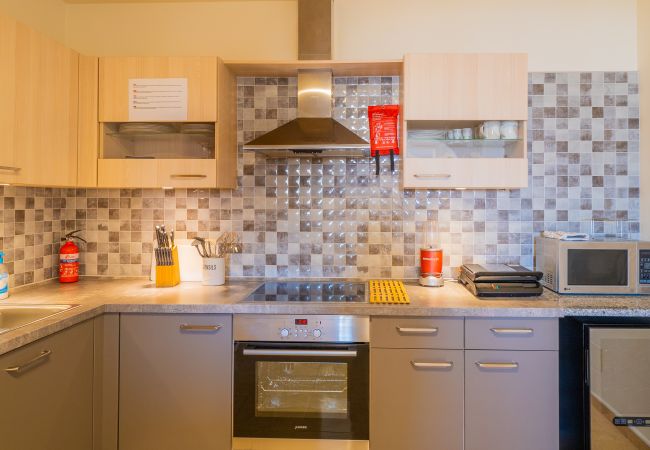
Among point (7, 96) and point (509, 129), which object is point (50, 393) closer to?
point (7, 96)

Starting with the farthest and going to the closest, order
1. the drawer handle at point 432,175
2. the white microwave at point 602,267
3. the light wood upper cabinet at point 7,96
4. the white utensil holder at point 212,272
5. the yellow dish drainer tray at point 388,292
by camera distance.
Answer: the white utensil holder at point 212,272 → the drawer handle at point 432,175 → the white microwave at point 602,267 → the yellow dish drainer tray at point 388,292 → the light wood upper cabinet at point 7,96

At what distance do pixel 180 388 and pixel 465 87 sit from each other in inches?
83.8

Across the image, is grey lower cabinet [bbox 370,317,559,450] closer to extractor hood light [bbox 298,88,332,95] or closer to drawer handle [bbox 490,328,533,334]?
drawer handle [bbox 490,328,533,334]

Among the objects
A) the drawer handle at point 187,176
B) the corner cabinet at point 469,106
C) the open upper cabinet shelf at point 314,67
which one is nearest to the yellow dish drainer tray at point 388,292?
the corner cabinet at point 469,106

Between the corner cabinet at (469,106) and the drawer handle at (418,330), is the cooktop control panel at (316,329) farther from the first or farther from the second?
the corner cabinet at (469,106)

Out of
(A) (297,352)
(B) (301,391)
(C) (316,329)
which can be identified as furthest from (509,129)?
(B) (301,391)

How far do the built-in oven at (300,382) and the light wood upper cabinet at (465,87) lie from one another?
121cm

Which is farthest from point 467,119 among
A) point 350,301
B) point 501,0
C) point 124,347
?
point 124,347

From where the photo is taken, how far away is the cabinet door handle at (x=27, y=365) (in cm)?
144

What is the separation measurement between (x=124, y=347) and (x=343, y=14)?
233 cm

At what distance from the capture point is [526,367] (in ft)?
6.18

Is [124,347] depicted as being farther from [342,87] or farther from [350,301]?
[342,87]

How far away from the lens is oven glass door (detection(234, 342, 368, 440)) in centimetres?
192

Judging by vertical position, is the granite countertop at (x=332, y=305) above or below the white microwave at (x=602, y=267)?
below
